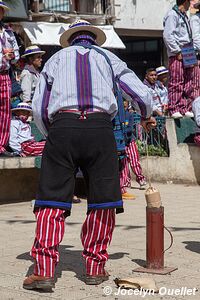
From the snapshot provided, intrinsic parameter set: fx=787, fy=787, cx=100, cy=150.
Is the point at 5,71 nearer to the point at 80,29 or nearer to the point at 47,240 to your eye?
the point at 80,29

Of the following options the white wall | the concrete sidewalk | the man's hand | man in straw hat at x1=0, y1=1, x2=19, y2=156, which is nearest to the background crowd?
man in straw hat at x1=0, y1=1, x2=19, y2=156

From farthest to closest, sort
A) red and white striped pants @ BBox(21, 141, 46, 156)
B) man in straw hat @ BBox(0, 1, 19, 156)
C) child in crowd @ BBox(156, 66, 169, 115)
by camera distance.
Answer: child in crowd @ BBox(156, 66, 169, 115)
red and white striped pants @ BBox(21, 141, 46, 156)
man in straw hat @ BBox(0, 1, 19, 156)

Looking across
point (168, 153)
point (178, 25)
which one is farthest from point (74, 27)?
point (168, 153)

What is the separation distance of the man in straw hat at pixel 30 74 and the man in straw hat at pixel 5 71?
130 centimetres

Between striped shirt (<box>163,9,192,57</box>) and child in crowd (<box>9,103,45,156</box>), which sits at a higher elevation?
striped shirt (<box>163,9,192,57</box>)

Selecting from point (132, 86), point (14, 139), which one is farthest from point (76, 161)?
point (14, 139)

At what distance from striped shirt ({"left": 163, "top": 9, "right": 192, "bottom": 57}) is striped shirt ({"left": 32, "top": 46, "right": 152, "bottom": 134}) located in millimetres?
6653

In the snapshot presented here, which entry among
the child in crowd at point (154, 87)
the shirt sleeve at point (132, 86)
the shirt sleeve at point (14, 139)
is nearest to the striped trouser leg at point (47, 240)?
the shirt sleeve at point (132, 86)

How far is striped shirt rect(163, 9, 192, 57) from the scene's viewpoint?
12570mm

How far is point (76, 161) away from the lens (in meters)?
5.82

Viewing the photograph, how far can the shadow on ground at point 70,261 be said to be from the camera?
20.6 feet

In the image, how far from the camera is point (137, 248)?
7340 mm

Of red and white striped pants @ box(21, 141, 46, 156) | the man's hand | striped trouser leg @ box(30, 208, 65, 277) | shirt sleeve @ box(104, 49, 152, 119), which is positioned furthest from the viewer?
red and white striped pants @ box(21, 141, 46, 156)

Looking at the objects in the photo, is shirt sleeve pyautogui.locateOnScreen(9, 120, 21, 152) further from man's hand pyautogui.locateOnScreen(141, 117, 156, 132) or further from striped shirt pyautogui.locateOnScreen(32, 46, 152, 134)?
striped shirt pyautogui.locateOnScreen(32, 46, 152, 134)
